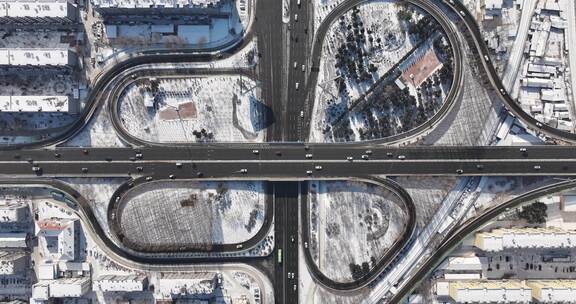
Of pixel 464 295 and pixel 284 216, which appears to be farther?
pixel 284 216

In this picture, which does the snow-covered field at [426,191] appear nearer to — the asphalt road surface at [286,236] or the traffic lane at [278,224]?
the asphalt road surface at [286,236]

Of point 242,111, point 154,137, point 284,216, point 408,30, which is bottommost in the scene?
point 284,216

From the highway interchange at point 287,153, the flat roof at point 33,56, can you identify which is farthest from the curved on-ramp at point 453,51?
the flat roof at point 33,56

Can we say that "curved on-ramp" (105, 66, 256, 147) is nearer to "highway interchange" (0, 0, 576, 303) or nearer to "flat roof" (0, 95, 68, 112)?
"highway interchange" (0, 0, 576, 303)

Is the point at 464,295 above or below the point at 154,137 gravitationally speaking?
below

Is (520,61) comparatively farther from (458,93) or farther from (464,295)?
(464,295)

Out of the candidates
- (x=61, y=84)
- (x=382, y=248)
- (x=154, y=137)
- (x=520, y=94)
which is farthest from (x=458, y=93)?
(x=61, y=84)
